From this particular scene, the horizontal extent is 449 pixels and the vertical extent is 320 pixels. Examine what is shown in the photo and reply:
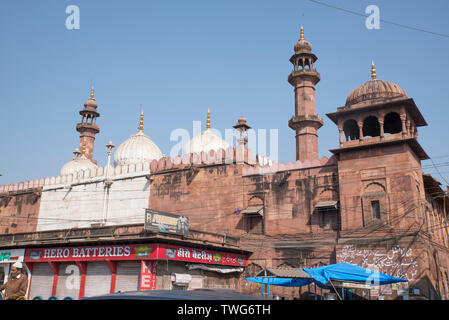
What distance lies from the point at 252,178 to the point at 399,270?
27.6 ft

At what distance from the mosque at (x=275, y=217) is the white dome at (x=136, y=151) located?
4.11 meters

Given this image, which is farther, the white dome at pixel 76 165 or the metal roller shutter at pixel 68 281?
the white dome at pixel 76 165

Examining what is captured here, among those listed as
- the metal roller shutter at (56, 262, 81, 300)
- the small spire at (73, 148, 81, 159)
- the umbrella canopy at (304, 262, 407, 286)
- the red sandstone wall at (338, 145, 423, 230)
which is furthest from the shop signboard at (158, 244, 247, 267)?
the small spire at (73, 148, 81, 159)

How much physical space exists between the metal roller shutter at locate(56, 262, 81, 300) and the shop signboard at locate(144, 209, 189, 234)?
15.0 feet

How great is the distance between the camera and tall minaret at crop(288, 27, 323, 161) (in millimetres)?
25781

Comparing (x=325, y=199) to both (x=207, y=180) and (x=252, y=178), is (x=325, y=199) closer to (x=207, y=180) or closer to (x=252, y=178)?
(x=252, y=178)

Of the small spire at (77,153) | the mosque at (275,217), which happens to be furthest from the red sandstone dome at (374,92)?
the small spire at (77,153)

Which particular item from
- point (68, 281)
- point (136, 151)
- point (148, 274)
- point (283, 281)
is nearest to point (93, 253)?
point (68, 281)

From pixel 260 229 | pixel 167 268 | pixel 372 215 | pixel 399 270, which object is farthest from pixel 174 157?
pixel 399 270

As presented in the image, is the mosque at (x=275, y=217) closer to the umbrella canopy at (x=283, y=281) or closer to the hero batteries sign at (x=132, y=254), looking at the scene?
the hero batteries sign at (x=132, y=254)

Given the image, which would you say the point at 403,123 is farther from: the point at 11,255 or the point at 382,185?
the point at 11,255

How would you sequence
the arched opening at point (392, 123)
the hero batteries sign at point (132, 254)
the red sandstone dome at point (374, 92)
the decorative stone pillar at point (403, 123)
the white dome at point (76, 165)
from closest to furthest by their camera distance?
the hero batteries sign at point (132, 254)
the decorative stone pillar at point (403, 123)
the red sandstone dome at point (374, 92)
the arched opening at point (392, 123)
the white dome at point (76, 165)

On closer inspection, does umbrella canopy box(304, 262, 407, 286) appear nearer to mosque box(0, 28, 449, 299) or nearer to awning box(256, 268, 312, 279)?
awning box(256, 268, 312, 279)

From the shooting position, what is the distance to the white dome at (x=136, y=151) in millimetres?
31203
